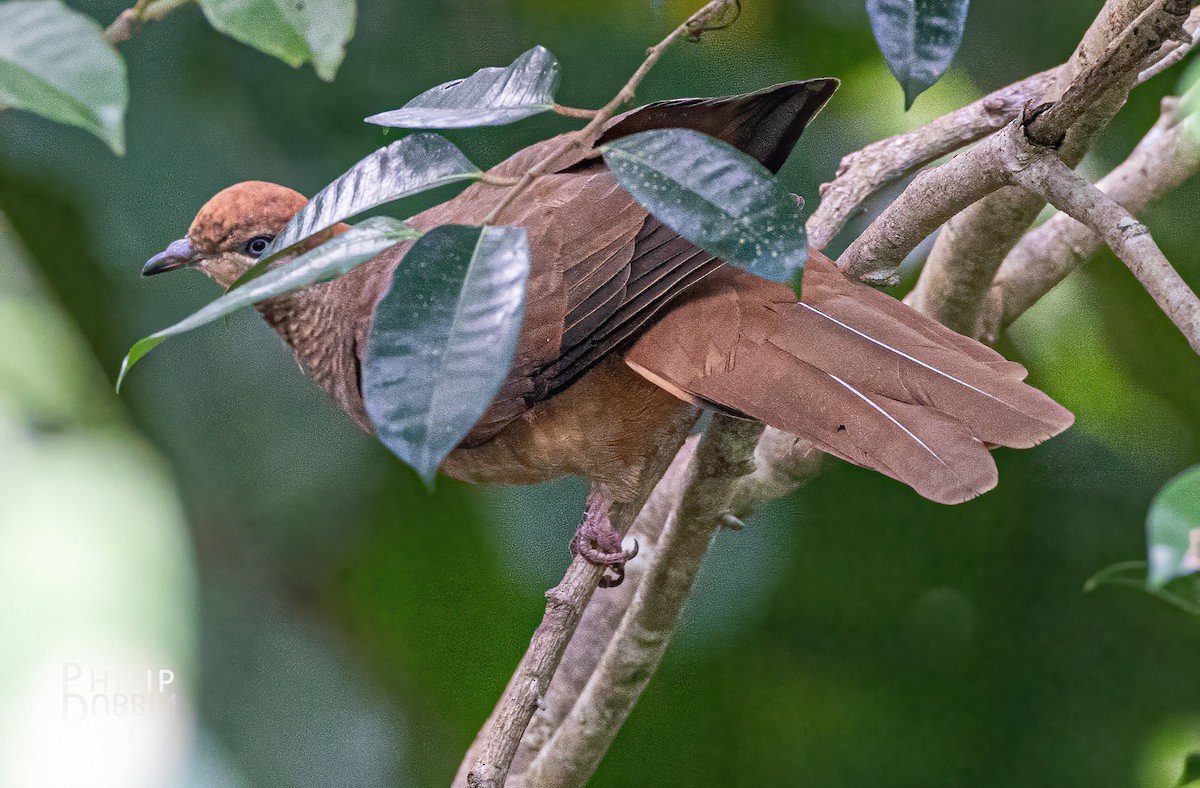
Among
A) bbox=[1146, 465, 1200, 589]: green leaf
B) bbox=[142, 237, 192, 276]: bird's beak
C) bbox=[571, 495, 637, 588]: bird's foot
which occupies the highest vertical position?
bbox=[1146, 465, 1200, 589]: green leaf

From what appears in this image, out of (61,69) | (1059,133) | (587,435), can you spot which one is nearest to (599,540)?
(587,435)

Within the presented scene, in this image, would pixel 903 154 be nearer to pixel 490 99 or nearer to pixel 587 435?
pixel 587 435

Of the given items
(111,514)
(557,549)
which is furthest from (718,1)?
(111,514)

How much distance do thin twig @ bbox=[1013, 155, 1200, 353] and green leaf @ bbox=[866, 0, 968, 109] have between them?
1.19ft

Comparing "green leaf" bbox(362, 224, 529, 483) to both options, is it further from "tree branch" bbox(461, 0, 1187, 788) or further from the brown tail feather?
"tree branch" bbox(461, 0, 1187, 788)

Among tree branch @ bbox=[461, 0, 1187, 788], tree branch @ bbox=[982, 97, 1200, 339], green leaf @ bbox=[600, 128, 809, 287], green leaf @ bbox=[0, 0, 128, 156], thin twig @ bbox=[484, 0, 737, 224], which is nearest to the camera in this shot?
green leaf @ bbox=[0, 0, 128, 156]

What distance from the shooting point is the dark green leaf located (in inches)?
37.7

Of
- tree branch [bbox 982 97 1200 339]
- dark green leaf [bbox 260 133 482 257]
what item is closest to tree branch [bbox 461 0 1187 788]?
tree branch [bbox 982 97 1200 339]

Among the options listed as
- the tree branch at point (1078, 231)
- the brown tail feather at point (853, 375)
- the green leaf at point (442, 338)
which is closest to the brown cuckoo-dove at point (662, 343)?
the brown tail feather at point (853, 375)

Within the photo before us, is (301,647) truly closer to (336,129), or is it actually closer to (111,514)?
(111,514)

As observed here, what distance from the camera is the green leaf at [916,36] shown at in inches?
33.9

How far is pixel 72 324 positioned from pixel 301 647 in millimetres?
1068

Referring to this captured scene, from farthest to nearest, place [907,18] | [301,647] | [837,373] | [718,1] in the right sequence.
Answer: [301,647] → [837,373] → [718,1] → [907,18]

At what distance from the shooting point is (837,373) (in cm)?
153
